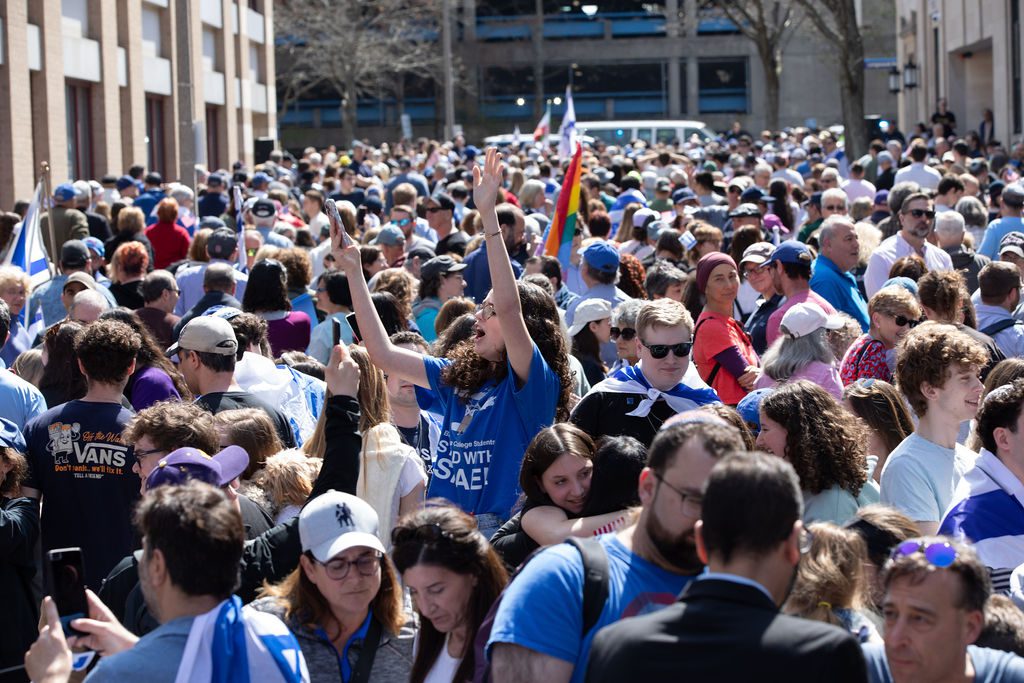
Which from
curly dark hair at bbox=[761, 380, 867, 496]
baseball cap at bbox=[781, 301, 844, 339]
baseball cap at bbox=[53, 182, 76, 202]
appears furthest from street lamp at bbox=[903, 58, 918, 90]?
curly dark hair at bbox=[761, 380, 867, 496]

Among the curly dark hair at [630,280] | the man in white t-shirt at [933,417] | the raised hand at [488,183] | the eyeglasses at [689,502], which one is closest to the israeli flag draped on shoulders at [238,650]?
the eyeglasses at [689,502]

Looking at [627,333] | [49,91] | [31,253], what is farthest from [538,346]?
[49,91]

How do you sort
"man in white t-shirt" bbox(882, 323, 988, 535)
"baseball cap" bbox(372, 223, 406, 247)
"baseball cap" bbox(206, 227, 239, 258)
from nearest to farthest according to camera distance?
1. "man in white t-shirt" bbox(882, 323, 988, 535)
2. "baseball cap" bbox(206, 227, 239, 258)
3. "baseball cap" bbox(372, 223, 406, 247)

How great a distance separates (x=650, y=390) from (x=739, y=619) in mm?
3120

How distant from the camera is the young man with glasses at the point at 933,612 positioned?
3.32 m

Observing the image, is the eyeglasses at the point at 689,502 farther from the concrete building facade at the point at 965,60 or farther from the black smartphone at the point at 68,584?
the concrete building facade at the point at 965,60

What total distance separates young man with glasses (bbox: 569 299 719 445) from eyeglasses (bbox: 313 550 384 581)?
185 cm

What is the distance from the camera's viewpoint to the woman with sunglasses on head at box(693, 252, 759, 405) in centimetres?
775

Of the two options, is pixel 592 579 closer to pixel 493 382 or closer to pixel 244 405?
pixel 493 382

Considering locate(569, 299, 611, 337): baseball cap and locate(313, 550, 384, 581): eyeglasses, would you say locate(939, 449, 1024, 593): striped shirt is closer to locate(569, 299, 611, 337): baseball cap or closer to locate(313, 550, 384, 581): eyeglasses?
locate(313, 550, 384, 581): eyeglasses

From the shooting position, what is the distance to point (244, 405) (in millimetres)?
6820

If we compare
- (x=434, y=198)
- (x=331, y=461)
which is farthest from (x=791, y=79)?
(x=331, y=461)

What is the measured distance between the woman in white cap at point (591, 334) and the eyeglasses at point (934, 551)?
469cm

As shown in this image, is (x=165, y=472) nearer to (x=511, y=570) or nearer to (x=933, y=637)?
(x=511, y=570)
